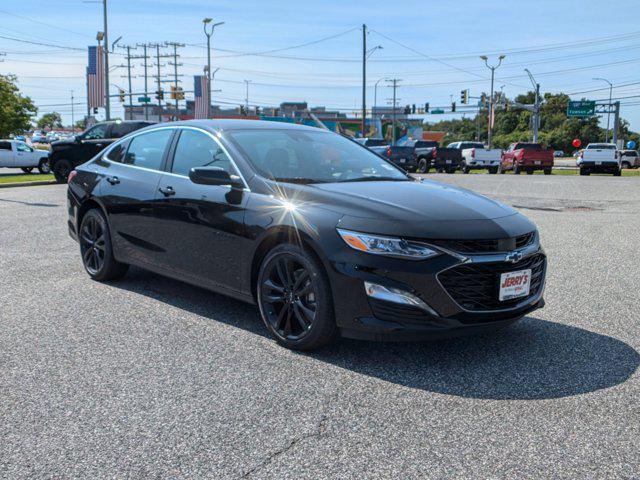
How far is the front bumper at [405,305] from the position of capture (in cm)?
392

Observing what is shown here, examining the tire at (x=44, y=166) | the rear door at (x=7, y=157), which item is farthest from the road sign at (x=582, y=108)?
the rear door at (x=7, y=157)

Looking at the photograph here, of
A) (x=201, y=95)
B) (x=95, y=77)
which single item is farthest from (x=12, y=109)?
(x=95, y=77)


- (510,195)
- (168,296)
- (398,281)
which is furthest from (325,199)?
(510,195)

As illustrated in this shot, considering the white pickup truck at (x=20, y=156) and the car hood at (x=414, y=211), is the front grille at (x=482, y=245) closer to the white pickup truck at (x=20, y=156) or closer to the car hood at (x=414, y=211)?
the car hood at (x=414, y=211)

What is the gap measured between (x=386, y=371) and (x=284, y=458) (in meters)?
1.27

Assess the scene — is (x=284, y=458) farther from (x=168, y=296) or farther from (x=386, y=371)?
(x=168, y=296)

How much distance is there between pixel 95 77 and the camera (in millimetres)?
A: 39125

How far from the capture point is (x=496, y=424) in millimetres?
3326

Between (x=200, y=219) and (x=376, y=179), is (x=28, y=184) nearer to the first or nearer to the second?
(x=200, y=219)

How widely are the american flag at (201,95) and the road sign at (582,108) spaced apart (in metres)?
42.8

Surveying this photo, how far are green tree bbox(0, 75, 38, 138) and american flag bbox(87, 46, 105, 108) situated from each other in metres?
27.9

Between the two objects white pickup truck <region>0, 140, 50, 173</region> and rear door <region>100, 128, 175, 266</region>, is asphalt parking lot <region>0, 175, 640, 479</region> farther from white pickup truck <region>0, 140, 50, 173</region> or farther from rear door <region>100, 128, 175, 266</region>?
white pickup truck <region>0, 140, 50, 173</region>

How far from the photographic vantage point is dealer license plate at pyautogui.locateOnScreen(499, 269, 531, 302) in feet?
13.6

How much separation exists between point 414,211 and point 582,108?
3091 inches
